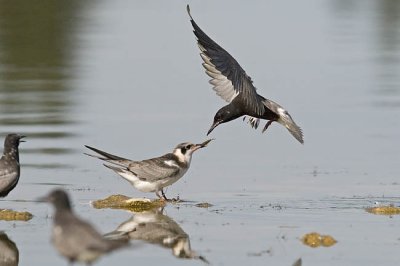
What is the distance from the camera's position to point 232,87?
15602 millimetres

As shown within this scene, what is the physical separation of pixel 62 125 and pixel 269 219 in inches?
273

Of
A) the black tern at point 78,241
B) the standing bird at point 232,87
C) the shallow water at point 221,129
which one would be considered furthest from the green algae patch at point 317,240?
the standing bird at point 232,87

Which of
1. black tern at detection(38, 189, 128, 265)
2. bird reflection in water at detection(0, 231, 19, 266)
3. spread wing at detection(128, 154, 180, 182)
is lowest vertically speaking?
bird reflection in water at detection(0, 231, 19, 266)

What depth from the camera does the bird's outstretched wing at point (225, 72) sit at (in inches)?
597

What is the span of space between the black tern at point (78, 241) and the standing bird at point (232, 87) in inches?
199

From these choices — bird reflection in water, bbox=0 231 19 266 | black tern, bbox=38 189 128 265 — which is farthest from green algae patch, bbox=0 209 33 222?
black tern, bbox=38 189 128 265

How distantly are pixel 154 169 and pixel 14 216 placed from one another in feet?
6.78

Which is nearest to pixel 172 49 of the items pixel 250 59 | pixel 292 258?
pixel 250 59

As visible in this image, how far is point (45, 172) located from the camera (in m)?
16.3

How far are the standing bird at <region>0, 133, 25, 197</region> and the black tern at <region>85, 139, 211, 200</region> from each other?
0.91 metres

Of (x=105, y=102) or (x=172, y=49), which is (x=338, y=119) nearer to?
(x=105, y=102)

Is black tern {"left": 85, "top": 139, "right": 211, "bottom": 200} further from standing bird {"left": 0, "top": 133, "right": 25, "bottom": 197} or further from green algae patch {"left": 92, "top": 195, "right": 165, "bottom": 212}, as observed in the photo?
standing bird {"left": 0, "top": 133, "right": 25, "bottom": 197}

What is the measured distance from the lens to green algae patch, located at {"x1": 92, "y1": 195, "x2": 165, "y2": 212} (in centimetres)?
1437

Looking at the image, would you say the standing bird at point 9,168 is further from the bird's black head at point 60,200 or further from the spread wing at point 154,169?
the bird's black head at point 60,200
